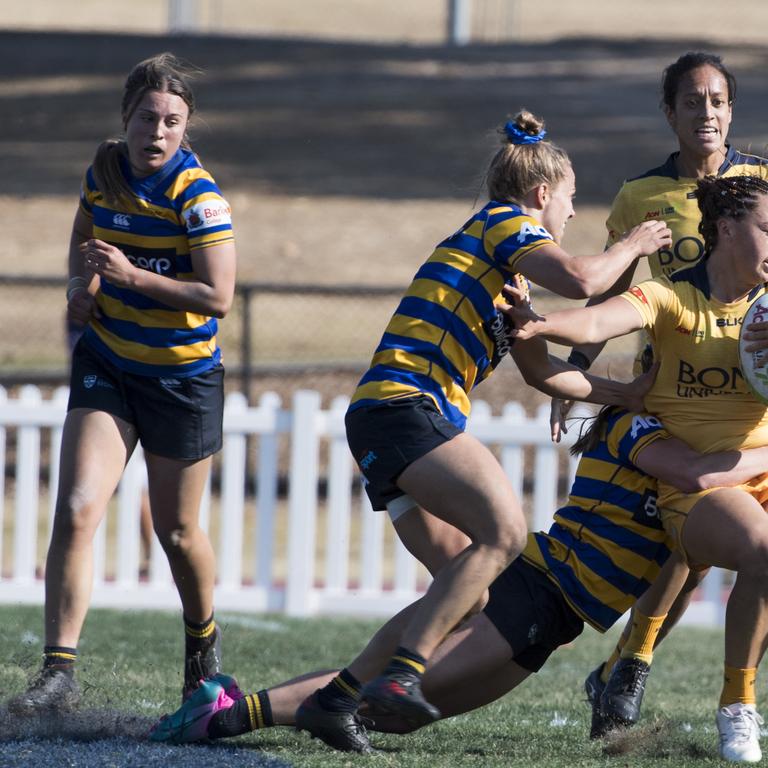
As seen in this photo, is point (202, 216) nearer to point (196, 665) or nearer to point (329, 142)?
point (196, 665)

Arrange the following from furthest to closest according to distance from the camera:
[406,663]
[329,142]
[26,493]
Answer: [329,142] → [26,493] → [406,663]

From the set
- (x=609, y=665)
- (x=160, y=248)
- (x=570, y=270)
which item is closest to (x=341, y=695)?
(x=609, y=665)

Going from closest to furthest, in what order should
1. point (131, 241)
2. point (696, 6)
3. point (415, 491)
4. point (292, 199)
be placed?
point (415, 491) < point (131, 241) < point (292, 199) < point (696, 6)

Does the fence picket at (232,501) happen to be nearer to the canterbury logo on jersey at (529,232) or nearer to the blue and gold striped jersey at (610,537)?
the blue and gold striped jersey at (610,537)

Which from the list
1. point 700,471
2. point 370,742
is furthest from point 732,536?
point 370,742

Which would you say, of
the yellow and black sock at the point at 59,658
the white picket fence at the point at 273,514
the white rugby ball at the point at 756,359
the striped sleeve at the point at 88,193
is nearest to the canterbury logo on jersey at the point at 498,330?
the white rugby ball at the point at 756,359

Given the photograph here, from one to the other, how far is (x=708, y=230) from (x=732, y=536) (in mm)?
959

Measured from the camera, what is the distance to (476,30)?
3691cm

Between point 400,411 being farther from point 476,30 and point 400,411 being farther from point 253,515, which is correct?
point 476,30

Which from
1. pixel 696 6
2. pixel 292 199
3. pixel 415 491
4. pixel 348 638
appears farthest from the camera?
pixel 696 6

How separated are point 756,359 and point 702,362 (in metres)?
0.23

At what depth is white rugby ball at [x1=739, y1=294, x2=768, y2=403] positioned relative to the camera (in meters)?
3.85

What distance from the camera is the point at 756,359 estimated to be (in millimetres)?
3852

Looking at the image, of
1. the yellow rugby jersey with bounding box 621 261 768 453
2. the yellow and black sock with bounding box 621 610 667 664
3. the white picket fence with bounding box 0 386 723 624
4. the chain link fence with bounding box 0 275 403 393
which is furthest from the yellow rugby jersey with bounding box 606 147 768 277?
the chain link fence with bounding box 0 275 403 393
